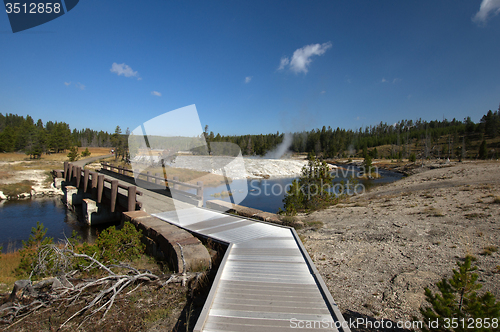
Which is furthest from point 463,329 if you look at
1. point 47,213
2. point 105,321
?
point 47,213

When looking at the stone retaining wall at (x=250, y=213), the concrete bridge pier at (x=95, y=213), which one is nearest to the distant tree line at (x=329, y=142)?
the concrete bridge pier at (x=95, y=213)

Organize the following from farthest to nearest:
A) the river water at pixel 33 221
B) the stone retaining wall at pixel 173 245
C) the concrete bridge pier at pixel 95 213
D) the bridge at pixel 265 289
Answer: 1. the concrete bridge pier at pixel 95 213
2. the river water at pixel 33 221
3. the stone retaining wall at pixel 173 245
4. the bridge at pixel 265 289

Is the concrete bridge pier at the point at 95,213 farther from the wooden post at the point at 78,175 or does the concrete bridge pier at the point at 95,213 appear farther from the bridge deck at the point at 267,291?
the bridge deck at the point at 267,291

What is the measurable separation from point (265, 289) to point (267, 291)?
77 mm

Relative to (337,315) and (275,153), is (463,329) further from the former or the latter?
(275,153)

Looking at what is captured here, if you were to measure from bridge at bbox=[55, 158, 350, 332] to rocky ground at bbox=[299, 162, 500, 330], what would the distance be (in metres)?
1.03

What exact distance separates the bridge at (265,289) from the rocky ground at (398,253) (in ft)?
3.37

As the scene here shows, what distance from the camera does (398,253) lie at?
23.3ft

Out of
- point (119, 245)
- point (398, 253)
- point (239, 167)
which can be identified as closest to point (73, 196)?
point (119, 245)

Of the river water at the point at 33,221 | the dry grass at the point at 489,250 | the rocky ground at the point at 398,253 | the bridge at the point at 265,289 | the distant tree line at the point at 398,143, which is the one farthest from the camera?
the distant tree line at the point at 398,143

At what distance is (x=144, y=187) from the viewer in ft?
55.3

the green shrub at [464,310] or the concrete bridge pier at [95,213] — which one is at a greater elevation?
the green shrub at [464,310]

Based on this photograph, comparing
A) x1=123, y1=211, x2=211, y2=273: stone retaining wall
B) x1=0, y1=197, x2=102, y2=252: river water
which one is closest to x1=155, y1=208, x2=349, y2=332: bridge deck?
x1=123, y1=211, x2=211, y2=273: stone retaining wall

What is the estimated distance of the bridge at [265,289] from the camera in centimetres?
320
